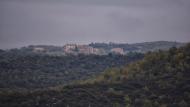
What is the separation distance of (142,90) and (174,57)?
2475 cm

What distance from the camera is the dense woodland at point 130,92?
8994cm

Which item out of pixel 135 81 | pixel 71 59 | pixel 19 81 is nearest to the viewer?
pixel 135 81

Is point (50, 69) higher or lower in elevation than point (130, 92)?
lower

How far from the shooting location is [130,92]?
100188mm

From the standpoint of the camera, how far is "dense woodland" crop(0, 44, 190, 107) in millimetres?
89938

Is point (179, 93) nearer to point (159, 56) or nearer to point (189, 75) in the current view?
point (189, 75)

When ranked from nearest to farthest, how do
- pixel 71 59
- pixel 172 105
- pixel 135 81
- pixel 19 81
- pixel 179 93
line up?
pixel 172 105 → pixel 179 93 → pixel 135 81 → pixel 19 81 → pixel 71 59

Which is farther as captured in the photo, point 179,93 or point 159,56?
point 159,56

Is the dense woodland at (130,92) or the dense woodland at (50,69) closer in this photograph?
the dense woodland at (130,92)

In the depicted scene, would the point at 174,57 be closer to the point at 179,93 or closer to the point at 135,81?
the point at 135,81

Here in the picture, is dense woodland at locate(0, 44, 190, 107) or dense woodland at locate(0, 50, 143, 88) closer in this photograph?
dense woodland at locate(0, 44, 190, 107)

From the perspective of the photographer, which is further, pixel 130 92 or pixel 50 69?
pixel 50 69

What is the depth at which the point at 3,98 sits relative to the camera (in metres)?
94.1

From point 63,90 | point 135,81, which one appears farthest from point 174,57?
point 63,90
